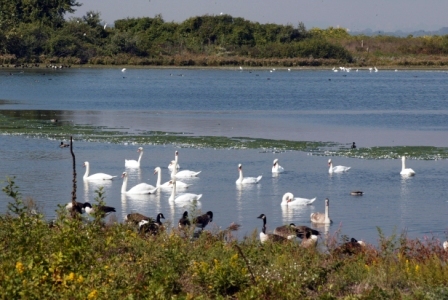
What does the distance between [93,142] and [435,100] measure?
26185 mm

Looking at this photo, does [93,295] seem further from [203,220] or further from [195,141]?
[195,141]

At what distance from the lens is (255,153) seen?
2272 centimetres

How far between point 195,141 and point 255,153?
263cm

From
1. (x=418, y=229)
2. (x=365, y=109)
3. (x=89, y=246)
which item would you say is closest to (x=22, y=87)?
(x=365, y=109)

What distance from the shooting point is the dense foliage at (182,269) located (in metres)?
7.06

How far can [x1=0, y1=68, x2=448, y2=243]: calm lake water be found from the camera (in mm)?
14922

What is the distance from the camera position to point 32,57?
87438 millimetres

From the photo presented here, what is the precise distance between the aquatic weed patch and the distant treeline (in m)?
57.7

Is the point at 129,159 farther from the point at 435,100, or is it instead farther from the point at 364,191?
the point at 435,100

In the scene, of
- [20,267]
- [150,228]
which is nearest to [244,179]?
[150,228]

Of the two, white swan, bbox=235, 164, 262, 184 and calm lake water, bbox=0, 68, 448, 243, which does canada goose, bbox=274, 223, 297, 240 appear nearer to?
calm lake water, bbox=0, 68, 448, 243

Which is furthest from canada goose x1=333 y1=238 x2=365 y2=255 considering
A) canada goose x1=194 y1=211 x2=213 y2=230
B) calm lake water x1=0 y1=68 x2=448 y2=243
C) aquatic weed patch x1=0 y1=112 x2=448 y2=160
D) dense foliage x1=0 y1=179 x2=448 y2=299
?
aquatic weed patch x1=0 y1=112 x2=448 y2=160

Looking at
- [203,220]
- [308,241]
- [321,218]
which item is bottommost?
[321,218]

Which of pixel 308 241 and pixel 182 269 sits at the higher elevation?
pixel 182 269
